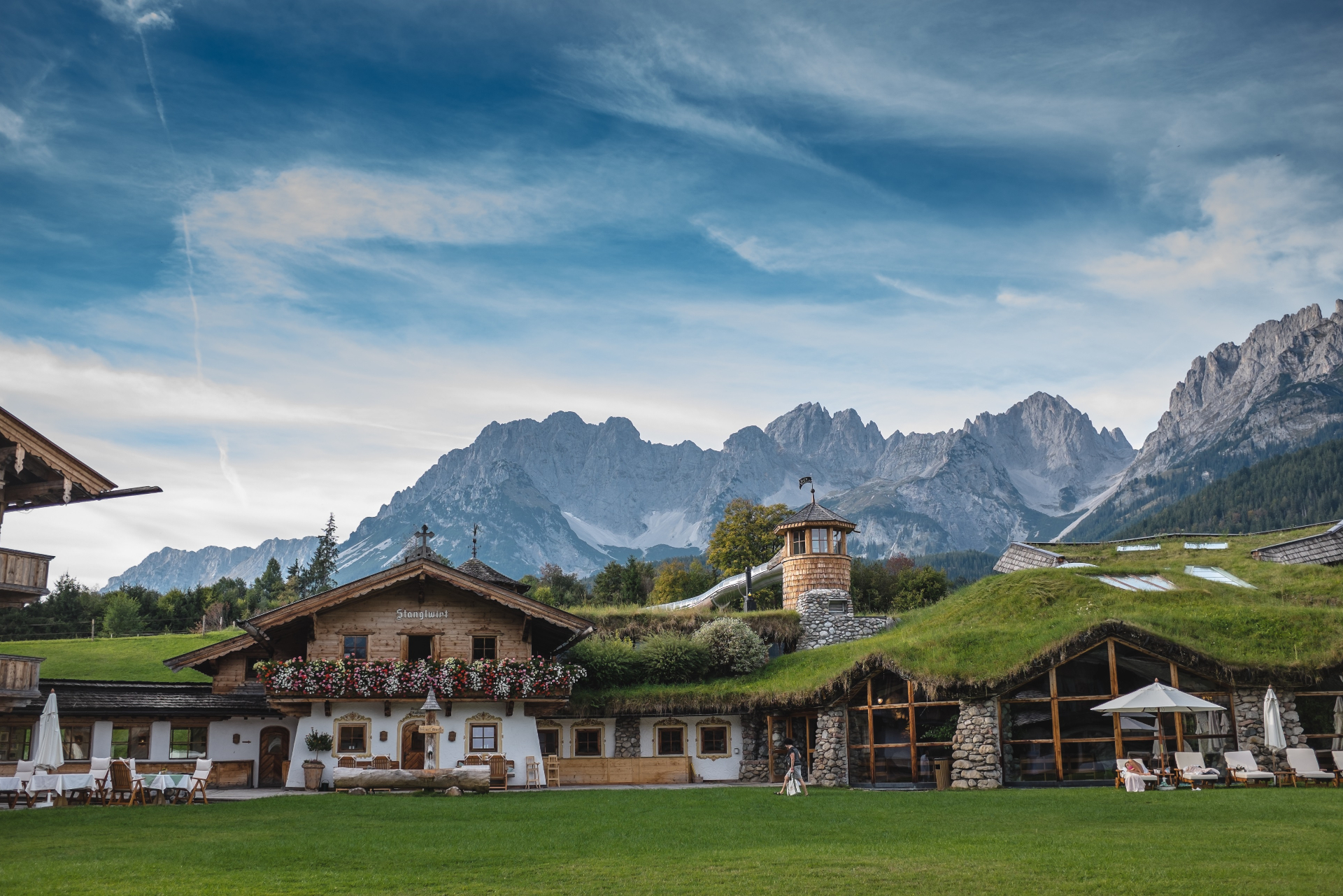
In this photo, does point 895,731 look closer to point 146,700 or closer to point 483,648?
point 483,648

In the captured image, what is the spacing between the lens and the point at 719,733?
3456 centimetres

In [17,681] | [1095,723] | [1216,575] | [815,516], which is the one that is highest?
[815,516]

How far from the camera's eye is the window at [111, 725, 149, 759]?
2962cm

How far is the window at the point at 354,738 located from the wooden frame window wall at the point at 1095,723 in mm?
16875

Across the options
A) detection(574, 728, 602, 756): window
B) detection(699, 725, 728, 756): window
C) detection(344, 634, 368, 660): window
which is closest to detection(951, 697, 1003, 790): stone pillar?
detection(699, 725, 728, 756): window

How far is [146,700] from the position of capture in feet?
97.8

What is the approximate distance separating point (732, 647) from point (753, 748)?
3.47 metres

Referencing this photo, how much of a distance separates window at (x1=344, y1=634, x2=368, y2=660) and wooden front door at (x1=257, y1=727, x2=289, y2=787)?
3.25 meters

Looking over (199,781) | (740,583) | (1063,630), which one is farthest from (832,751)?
(740,583)

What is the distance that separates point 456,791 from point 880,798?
30.6 ft

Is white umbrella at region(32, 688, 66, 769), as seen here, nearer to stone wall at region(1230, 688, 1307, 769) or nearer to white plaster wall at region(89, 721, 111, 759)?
white plaster wall at region(89, 721, 111, 759)

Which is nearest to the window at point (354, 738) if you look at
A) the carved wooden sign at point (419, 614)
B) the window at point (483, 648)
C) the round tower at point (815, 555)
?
the carved wooden sign at point (419, 614)

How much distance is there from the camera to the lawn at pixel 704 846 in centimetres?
1073

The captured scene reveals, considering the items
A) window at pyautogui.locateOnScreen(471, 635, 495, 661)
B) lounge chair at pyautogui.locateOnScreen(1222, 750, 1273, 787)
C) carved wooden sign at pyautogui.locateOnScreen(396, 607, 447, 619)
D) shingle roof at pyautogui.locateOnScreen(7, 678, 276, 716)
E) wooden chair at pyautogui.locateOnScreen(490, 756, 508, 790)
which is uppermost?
carved wooden sign at pyautogui.locateOnScreen(396, 607, 447, 619)
